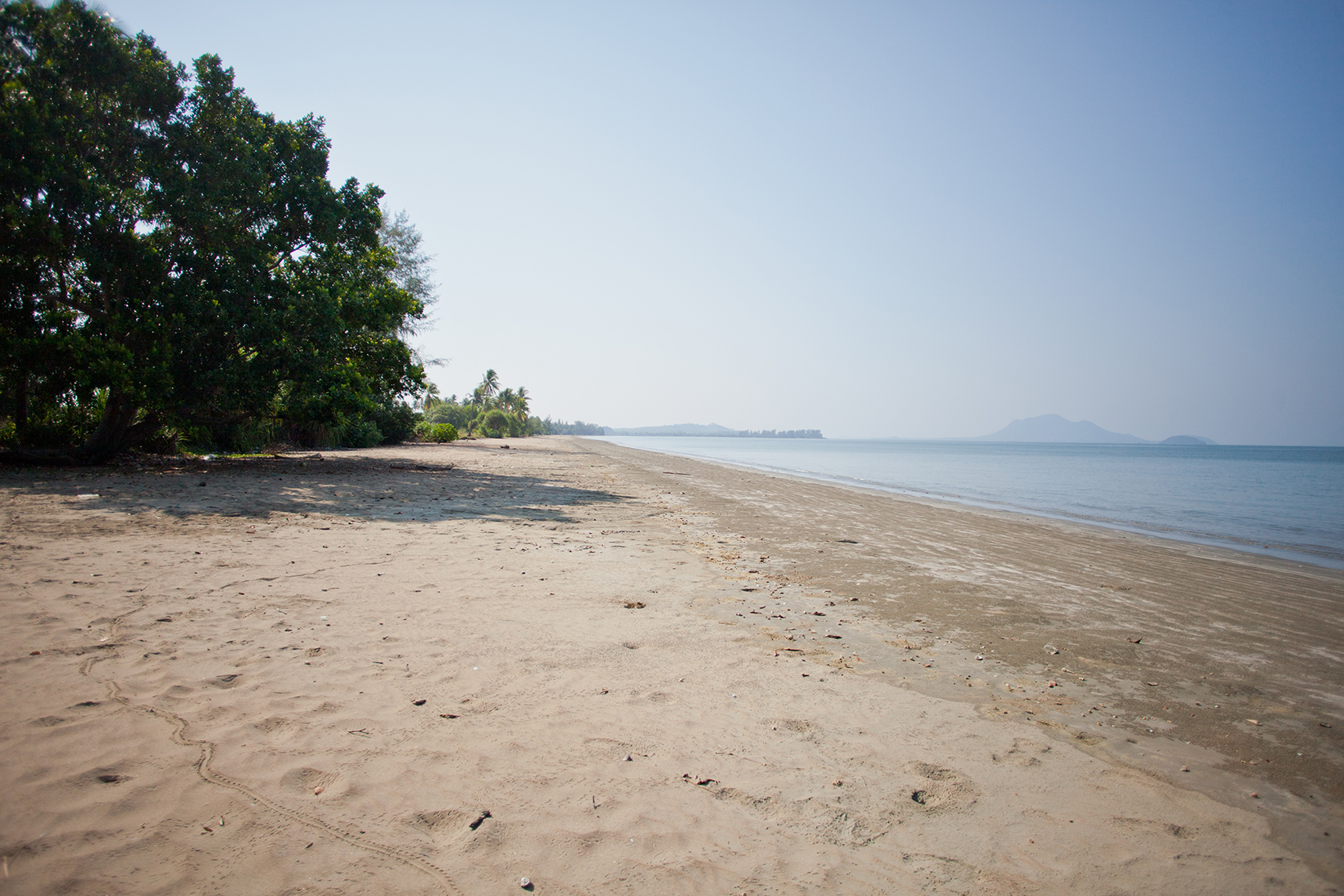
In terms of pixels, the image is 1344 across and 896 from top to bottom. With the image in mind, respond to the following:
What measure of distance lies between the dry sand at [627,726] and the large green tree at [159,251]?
8574 mm

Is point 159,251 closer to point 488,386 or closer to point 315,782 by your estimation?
point 315,782

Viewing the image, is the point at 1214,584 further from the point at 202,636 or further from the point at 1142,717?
the point at 202,636

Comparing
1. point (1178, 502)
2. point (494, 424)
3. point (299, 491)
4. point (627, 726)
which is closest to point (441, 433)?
point (494, 424)

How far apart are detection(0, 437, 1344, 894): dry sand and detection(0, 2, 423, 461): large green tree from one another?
8.57 m

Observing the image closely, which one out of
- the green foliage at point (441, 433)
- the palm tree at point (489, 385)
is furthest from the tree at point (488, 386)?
the green foliage at point (441, 433)

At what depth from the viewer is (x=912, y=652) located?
5.02 m

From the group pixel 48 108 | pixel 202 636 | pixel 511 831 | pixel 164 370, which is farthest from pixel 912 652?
pixel 48 108

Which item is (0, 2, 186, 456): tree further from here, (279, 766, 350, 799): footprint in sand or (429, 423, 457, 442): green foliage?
(429, 423, 457, 442): green foliage

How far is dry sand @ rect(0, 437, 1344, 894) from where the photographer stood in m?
2.38

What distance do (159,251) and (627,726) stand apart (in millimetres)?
17526

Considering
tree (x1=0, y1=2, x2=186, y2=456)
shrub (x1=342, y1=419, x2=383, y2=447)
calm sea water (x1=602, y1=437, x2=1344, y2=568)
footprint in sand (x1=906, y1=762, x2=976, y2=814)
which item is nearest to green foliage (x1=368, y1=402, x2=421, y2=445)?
shrub (x1=342, y1=419, x2=383, y2=447)

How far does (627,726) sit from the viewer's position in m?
→ 3.43

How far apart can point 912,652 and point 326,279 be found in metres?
18.1

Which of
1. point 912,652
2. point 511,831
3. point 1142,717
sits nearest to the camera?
point 511,831
